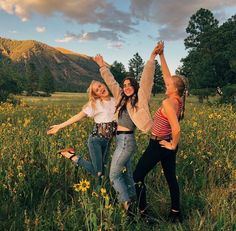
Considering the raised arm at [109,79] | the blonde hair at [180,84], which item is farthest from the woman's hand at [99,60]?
the blonde hair at [180,84]

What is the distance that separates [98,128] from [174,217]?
1596 mm

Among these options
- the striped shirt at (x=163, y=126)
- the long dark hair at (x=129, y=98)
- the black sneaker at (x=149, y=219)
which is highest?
the long dark hair at (x=129, y=98)

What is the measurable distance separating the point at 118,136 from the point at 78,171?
1.36 meters

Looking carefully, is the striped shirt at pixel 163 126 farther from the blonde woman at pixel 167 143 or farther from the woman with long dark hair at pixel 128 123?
the woman with long dark hair at pixel 128 123

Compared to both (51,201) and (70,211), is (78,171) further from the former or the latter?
(70,211)

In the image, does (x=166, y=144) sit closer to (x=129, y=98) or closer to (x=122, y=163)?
(x=122, y=163)

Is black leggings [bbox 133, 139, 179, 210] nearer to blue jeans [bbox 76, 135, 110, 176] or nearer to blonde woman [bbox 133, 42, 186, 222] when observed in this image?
blonde woman [bbox 133, 42, 186, 222]

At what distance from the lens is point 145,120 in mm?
4633

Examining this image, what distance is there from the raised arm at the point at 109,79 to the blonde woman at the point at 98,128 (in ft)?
0.76

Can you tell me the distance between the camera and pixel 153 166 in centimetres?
473

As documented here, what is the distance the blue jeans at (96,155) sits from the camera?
531cm

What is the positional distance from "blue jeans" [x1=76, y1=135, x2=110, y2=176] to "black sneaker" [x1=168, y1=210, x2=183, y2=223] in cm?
116

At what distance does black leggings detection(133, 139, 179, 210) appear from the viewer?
4.62m

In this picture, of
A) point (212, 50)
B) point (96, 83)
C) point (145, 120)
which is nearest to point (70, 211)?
point (145, 120)
